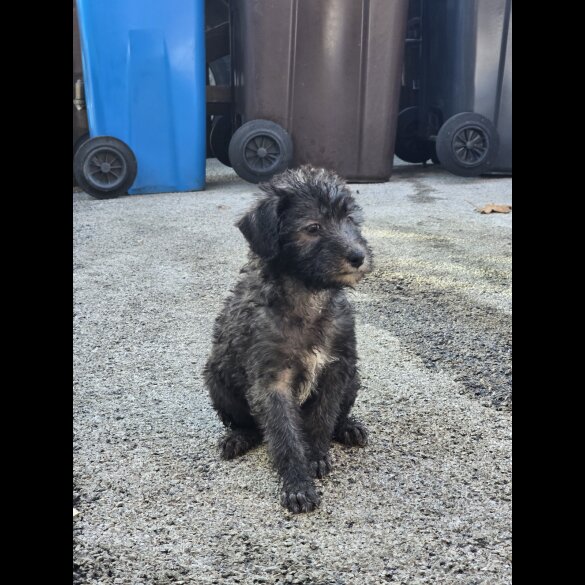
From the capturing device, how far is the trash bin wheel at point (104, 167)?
728 cm

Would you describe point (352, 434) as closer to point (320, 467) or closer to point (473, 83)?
Result: point (320, 467)

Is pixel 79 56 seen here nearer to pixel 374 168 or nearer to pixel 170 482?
pixel 374 168

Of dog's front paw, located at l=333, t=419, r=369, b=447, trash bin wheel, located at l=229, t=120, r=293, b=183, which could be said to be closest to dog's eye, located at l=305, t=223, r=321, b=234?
dog's front paw, located at l=333, t=419, r=369, b=447

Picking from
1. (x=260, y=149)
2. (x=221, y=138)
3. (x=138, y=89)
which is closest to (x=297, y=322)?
(x=260, y=149)

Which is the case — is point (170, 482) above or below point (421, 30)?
below

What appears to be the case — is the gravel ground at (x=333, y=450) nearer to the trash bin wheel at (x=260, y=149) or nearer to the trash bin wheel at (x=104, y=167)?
the trash bin wheel at (x=104, y=167)

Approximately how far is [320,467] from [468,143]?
5.81 metres

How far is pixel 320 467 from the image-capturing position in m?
2.62

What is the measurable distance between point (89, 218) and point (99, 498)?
4.49 m

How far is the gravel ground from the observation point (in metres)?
2.14

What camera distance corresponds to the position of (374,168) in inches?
315

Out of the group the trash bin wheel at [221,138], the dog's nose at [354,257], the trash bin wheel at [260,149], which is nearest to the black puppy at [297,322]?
the dog's nose at [354,257]
